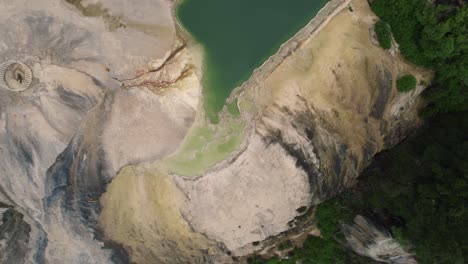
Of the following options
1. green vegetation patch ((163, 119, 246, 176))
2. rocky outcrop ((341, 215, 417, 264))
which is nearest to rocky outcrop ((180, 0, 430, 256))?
green vegetation patch ((163, 119, 246, 176))

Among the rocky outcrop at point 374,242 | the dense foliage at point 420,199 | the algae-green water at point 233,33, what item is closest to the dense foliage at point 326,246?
the dense foliage at point 420,199

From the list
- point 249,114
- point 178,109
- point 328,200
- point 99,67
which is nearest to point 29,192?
point 99,67

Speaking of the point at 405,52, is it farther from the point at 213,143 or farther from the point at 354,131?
the point at 213,143

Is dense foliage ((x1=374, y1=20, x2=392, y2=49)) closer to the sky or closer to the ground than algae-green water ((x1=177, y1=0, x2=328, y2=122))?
closer to the sky

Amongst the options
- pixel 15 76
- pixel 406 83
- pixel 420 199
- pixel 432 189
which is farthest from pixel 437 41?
pixel 15 76

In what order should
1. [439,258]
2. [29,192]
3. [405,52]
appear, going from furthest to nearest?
1. [29,192]
2. [405,52]
3. [439,258]

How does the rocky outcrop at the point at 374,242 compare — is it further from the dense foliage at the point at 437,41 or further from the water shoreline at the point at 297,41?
the water shoreline at the point at 297,41

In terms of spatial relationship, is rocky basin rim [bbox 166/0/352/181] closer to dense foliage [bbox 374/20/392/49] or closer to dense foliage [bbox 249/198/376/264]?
dense foliage [bbox 374/20/392/49]
